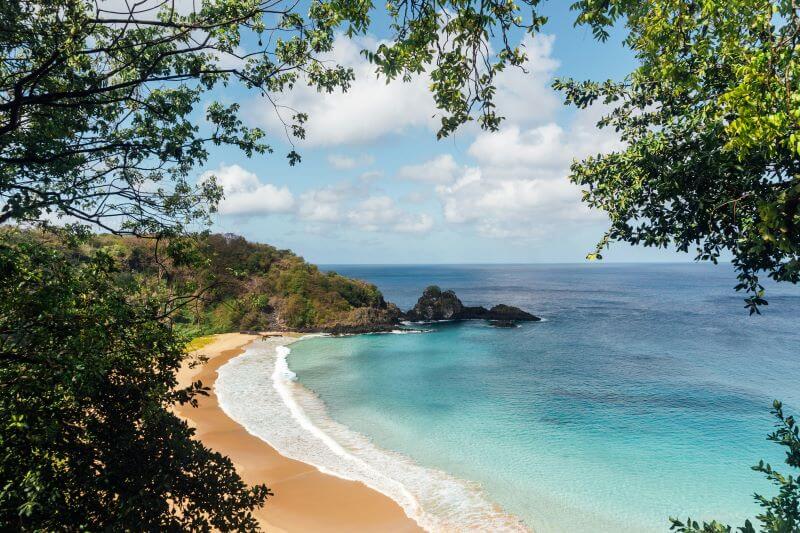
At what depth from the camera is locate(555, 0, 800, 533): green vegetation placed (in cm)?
426

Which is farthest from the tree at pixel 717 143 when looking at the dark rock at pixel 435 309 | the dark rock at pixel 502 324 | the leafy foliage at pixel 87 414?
the dark rock at pixel 435 309

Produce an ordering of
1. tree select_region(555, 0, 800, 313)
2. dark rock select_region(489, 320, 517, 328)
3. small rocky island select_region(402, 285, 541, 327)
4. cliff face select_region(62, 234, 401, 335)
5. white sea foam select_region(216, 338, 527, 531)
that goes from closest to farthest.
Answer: tree select_region(555, 0, 800, 313) < white sea foam select_region(216, 338, 527, 531) < cliff face select_region(62, 234, 401, 335) < dark rock select_region(489, 320, 517, 328) < small rocky island select_region(402, 285, 541, 327)

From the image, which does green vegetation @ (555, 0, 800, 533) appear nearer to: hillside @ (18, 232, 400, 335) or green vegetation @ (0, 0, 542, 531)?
green vegetation @ (0, 0, 542, 531)

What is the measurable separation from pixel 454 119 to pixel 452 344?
41.3 meters

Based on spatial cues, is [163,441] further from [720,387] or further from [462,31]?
[720,387]

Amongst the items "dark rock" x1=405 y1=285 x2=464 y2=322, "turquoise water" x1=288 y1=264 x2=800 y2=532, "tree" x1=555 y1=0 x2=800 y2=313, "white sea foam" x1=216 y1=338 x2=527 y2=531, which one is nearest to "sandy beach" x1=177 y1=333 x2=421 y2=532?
"white sea foam" x1=216 y1=338 x2=527 y2=531

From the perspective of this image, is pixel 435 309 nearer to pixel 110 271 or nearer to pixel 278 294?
pixel 278 294

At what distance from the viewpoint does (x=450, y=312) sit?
6344cm

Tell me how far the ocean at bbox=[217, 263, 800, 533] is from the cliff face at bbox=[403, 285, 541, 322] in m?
15.7

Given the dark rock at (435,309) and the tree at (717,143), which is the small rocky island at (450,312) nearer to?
the dark rock at (435,309)

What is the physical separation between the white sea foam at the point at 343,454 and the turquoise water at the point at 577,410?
0.75 meters

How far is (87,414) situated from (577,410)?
25068 mm

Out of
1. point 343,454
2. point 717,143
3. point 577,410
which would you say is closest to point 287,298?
point 343,454

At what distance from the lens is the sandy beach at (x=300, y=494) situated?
13.0m
